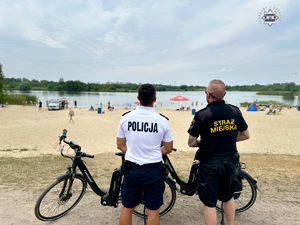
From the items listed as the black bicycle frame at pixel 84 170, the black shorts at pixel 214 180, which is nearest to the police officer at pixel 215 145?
the black shorts at pixel 214 180

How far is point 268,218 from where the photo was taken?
2.96m

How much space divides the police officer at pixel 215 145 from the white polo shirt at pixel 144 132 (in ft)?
1.52

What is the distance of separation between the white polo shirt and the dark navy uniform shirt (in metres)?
0.41

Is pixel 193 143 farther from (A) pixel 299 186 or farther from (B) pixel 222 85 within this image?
(A) pixel 299 186

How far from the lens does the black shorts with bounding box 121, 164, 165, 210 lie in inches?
81.4

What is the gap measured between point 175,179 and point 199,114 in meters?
1.22

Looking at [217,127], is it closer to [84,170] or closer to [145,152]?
[145,152]

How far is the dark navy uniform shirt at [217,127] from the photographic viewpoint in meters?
2.18

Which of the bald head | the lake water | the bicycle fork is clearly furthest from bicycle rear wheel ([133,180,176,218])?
the lake water

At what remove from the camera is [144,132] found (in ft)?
6.67

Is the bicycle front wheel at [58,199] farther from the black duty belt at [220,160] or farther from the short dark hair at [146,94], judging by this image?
the black duty belt at [220,160]

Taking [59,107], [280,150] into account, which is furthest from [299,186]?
[59,107]

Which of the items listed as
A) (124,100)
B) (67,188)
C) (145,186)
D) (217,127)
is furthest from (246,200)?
(124,100)

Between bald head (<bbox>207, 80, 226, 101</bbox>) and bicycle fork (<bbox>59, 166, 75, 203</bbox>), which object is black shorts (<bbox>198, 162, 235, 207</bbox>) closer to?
bald head (<bbox>207, 80, 226, 101</bbox>)
